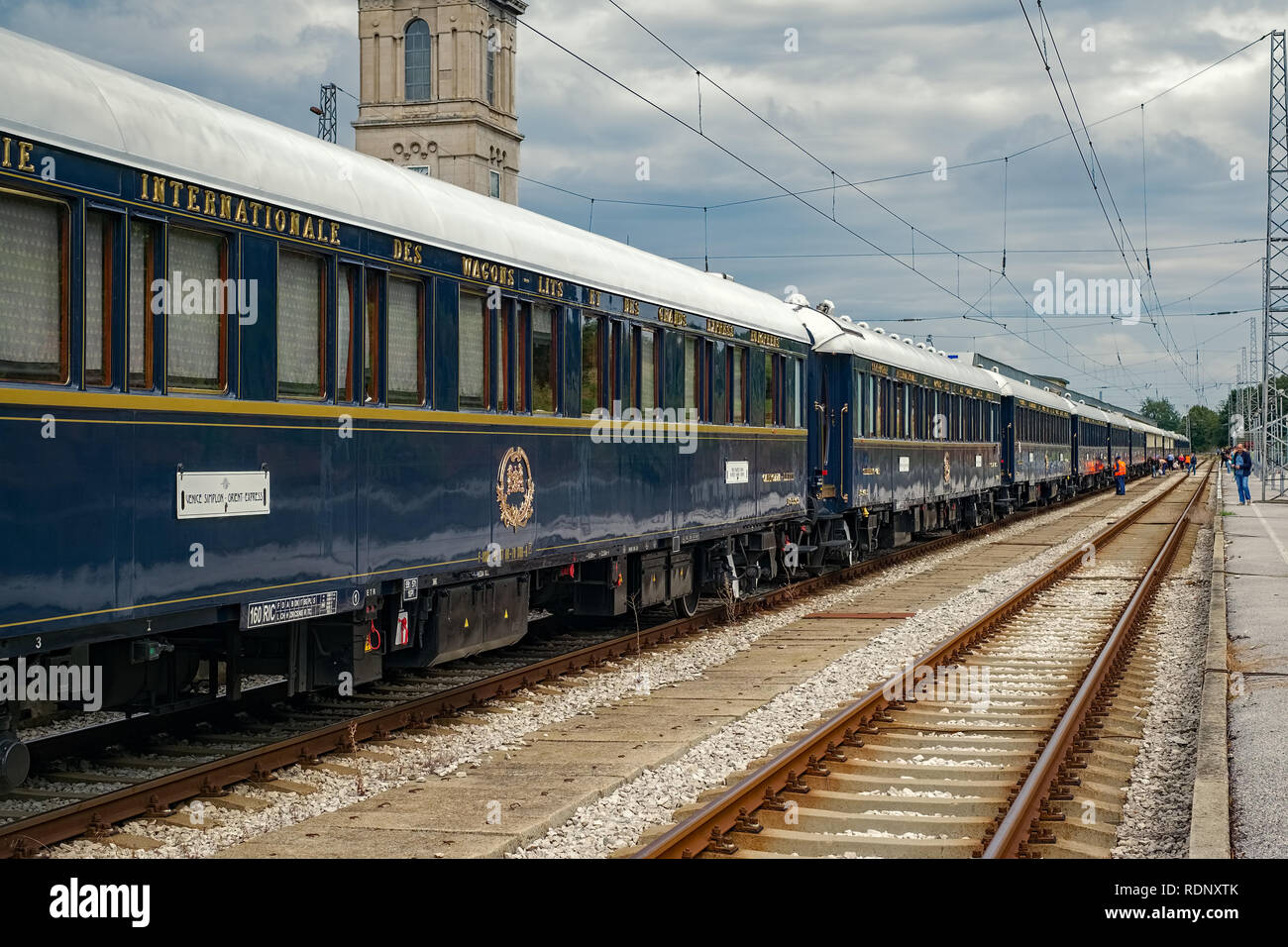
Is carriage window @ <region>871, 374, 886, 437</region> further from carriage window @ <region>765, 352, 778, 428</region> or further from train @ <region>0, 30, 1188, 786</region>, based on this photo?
train @ <region>0, 30, 1188, 786</region>

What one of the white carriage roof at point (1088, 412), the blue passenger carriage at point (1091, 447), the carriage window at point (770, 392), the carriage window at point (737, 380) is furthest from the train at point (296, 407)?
the white carriage roof at point (1088, 412)

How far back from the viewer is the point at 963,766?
8891mm

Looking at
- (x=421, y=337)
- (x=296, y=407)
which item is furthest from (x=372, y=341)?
(x=296, y=407)

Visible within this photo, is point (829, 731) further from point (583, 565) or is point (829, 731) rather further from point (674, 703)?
point (583, 565)

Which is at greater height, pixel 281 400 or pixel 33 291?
pixel 33 291

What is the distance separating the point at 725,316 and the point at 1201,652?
5909 mm

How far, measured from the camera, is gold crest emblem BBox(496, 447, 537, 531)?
34.8ft

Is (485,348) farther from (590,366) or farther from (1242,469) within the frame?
(1242,469)

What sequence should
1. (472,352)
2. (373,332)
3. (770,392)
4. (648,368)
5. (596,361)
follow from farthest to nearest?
(770,392) → (648,368) → (596,361) → (472,352) → (373,332)

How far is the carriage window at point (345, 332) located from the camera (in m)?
8.62

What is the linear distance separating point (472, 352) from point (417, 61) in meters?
83.4

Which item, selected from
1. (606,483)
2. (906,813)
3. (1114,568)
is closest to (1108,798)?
(906,813)

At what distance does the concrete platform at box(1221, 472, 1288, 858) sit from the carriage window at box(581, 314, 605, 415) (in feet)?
18.0

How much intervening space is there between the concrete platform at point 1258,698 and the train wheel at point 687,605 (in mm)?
5676
